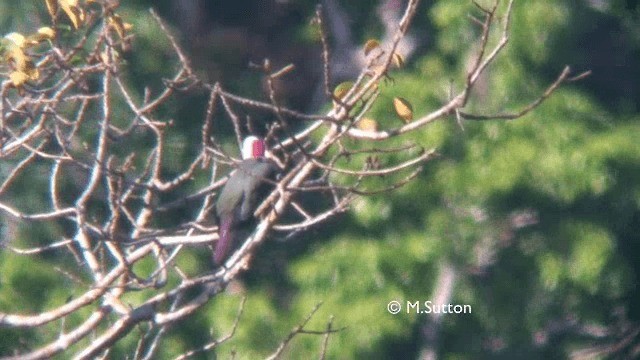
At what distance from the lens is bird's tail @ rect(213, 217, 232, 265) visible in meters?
5.27

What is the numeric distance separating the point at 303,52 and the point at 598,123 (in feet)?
6.76

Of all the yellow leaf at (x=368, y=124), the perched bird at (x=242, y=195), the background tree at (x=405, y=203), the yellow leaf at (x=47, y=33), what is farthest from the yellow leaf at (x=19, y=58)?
the background tree at (x=405, y=203)

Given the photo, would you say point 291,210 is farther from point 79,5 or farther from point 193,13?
point 79,5

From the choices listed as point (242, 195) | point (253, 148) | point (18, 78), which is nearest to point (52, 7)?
point (18, 78)

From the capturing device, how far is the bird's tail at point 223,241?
527 centimetres

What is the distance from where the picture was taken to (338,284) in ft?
27.5

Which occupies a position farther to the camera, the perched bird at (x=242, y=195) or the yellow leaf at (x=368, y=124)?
the perched bird at (x=242, y=195)

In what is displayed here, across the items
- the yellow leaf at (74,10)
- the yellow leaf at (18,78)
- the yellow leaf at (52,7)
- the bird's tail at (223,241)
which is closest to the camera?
the yellow leaf at (18,78)

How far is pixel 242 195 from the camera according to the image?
5836 mm

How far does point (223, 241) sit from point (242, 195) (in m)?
0.49

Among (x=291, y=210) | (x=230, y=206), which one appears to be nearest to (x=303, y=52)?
(x=291, y=210)

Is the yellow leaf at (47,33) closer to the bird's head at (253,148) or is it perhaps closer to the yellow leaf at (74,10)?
the yellow leaf at (74,10)

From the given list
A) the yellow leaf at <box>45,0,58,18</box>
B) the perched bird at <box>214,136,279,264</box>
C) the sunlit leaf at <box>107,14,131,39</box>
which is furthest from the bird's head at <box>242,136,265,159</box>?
the yellow leaf at <box>45,0,58,18</box>

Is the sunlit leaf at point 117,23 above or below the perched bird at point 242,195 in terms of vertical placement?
above
